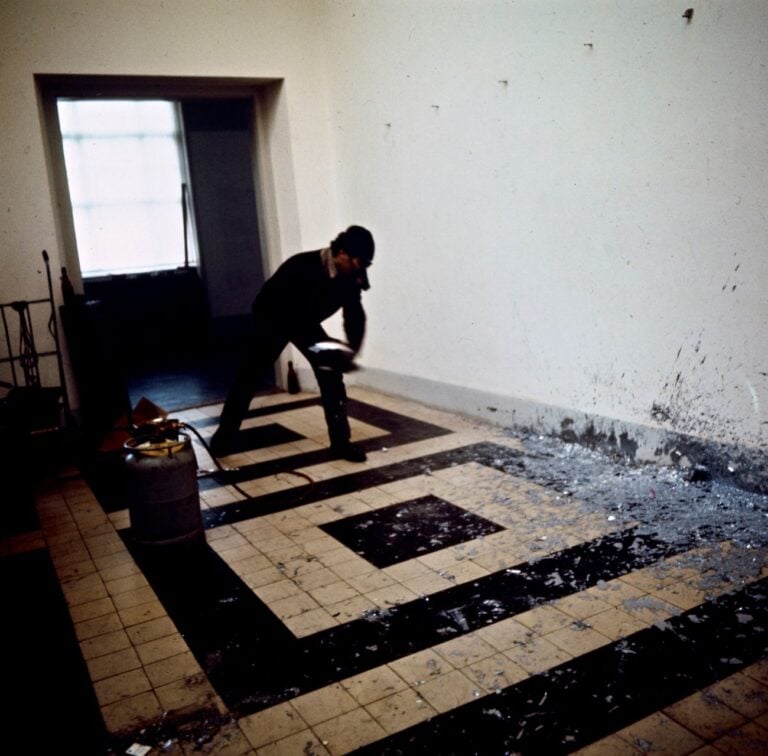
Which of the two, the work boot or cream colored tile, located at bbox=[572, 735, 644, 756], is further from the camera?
the work boot

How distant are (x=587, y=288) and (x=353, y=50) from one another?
319cm

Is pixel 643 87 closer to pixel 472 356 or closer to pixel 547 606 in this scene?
pixel 472 356

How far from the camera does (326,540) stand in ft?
12.6

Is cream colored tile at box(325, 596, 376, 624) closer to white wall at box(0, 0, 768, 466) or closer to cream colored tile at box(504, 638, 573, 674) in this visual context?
cream colored tile at box(504, 638, 573, 674)

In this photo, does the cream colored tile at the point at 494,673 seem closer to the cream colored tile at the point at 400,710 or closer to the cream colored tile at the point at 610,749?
the cream colored tile at the point at 400,710

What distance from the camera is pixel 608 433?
4656mm

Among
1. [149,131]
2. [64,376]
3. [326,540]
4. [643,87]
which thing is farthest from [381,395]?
[149,131]

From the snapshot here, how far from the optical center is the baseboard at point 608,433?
3910 millimetres

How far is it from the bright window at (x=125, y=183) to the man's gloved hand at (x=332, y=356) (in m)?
6.11

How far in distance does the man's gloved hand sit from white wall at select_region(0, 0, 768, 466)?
1239 millimetres

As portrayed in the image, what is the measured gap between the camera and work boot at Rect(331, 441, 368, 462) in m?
4.99

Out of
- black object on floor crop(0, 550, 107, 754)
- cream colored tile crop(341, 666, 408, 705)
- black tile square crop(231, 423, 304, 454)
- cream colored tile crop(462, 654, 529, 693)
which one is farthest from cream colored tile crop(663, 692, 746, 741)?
black tile square crop(231, 423, 304, 454)

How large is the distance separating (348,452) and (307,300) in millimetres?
1039

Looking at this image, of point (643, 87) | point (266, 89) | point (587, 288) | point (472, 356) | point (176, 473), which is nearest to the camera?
point (176, 473)
